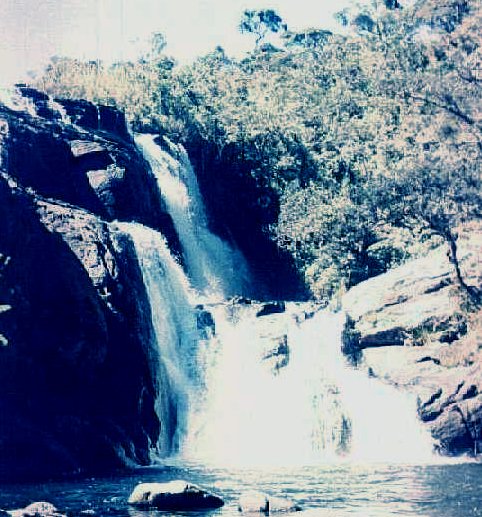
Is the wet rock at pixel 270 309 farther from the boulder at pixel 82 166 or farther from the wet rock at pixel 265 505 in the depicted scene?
the wet rock at pixel 265 505

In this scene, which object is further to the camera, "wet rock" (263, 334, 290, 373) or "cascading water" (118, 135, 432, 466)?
"wet rock" (263, 334, 290, 373)

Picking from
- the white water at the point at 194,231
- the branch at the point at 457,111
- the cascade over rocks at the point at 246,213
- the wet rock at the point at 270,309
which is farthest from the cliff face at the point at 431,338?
the cascade over rocks at the point at 246,213

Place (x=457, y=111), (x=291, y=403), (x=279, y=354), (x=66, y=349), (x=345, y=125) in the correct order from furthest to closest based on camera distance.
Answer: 1. (x=345, y=125)
2. (x=457, y=111)
3. (x=279, y=354)
4. (x=291, y=403)
5. (x=66, y=349)

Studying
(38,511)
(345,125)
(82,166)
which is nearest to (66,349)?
(38,511)

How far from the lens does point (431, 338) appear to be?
4412 centimetres

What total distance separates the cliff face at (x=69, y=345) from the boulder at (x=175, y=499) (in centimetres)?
725

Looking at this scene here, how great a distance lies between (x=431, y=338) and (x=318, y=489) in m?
15.1

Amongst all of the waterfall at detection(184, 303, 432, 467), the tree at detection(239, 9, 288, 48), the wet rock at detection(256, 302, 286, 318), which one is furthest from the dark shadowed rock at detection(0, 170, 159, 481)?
the tree at detection(239, 9, 288, 48)

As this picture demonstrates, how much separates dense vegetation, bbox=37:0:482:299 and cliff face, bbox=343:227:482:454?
55.1 inches

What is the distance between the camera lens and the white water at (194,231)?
5609cm

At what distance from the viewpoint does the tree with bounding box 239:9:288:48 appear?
112 m

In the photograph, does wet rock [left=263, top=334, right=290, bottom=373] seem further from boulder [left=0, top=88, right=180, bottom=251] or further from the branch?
the branch

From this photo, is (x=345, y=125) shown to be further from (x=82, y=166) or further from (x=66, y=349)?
(x=66, y=349)

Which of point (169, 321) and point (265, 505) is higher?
point (169, 321)
